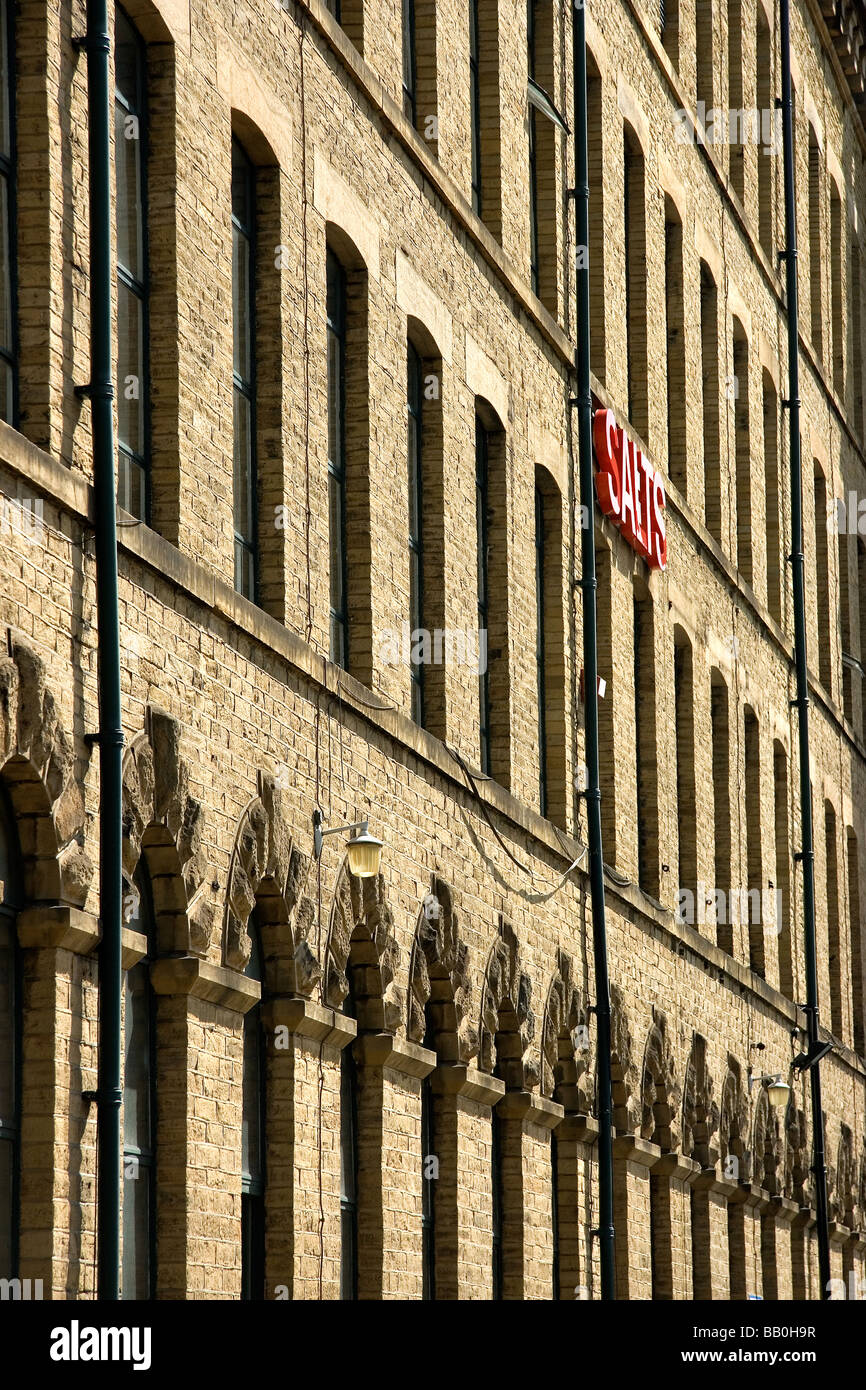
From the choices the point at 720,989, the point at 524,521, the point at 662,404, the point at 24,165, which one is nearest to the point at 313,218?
the point at 24,165

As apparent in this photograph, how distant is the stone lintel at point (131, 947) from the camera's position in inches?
532

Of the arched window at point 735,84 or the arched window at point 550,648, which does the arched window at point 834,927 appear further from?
Result: the arched window at point 550,648

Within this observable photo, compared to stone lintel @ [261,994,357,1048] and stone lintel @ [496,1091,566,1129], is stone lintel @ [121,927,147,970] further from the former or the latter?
stone lintel @ [496,1091,566,1129]

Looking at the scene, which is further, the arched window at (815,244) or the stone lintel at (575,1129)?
the arched window at (815,244)

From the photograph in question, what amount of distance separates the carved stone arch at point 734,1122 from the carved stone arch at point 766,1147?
20.5 inches

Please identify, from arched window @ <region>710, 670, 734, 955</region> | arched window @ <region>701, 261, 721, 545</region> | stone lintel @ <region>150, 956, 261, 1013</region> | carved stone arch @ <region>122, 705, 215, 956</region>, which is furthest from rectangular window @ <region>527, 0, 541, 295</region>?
carved stone arch @ <region>122, 705, 215, 956</region>

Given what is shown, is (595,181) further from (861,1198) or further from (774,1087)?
(861,1198)

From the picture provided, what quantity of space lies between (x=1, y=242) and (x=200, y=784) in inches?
120

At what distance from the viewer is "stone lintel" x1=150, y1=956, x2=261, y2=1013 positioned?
46.7 ft

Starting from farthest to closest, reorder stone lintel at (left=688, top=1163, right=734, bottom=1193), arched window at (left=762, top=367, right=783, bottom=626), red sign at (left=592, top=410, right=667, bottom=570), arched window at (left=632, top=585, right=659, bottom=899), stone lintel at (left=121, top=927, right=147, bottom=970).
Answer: arched window at (left=762, top=367, right=783, bottom=626) < stone lintel at (left=688, top=1163, right=734, bottom=1193) < arched window at (left=632, top=585, right=659, bottom=899) < red sign at (left=592, top=410, right=667, bottom=570) < stone lintel at (left=121, top=927, right=147, bottom=970)

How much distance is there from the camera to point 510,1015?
21.2m

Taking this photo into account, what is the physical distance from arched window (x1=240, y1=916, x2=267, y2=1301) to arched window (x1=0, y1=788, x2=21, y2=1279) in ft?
9.88

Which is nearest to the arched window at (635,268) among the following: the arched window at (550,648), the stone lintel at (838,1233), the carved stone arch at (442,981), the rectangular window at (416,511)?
the arched window at (550,648)
